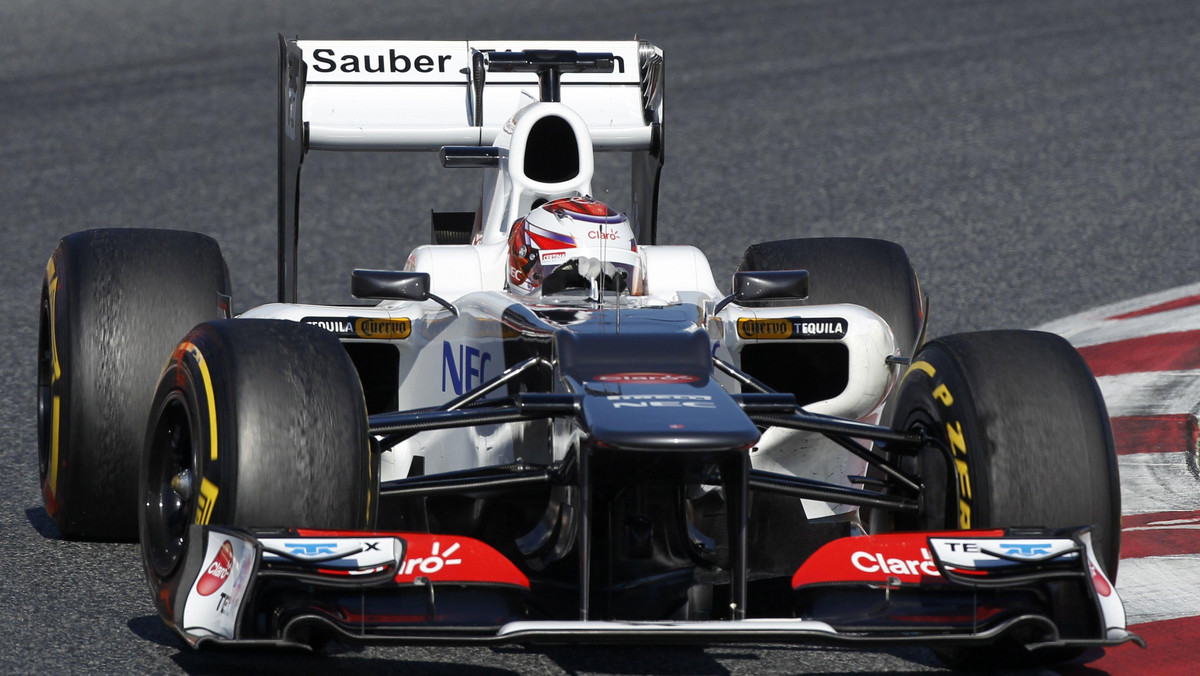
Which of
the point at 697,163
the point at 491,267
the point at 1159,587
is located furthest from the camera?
the point at 697,163

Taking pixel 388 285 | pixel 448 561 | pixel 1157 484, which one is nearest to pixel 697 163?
pixel 1157 484

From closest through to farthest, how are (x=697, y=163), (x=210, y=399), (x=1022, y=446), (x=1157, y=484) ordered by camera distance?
(x=210, y=399)
(x=1022, y=446)
(x=1157, y=484)
(x=697, y=163)

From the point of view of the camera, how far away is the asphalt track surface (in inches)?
214

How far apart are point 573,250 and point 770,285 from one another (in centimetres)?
62

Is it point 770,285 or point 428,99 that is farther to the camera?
point 428,99

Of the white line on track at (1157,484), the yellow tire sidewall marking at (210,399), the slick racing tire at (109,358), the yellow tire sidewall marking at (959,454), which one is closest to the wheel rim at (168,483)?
the yellow tire sidewall marking at (210,399)

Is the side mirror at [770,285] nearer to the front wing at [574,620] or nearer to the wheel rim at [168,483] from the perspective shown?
the front wing at [574,620]

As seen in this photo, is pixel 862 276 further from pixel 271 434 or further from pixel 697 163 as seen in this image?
pixel 697 163

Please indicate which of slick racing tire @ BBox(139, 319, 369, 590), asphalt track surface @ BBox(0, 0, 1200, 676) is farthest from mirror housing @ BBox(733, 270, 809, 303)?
slick racing tire @ BBox(139, 319, 369, 590)

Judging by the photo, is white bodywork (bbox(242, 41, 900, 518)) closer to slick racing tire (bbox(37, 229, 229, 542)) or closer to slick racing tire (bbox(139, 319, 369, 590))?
slick racing tire (bbox(37, 229, 229, 542))

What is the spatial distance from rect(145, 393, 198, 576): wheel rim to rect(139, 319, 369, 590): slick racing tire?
2cm

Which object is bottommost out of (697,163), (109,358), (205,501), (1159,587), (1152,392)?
(1159,587)

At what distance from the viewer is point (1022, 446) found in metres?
4.65

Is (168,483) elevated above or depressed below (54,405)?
below
